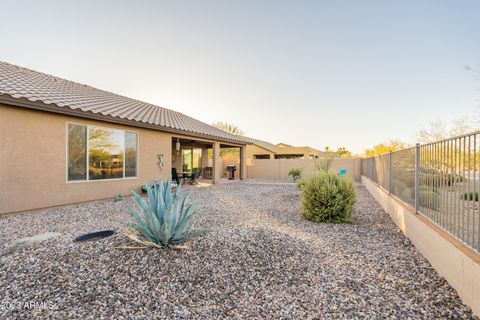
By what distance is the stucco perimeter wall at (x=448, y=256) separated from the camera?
223 cm

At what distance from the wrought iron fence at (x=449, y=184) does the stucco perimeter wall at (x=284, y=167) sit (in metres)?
14.4

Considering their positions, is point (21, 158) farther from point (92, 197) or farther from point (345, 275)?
point (345, 275)

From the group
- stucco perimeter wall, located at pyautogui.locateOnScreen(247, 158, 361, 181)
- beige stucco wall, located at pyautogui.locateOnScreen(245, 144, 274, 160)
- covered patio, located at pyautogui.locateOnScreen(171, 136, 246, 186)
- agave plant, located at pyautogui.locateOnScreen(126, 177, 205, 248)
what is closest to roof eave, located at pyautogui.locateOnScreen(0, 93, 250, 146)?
agave plant, located at pyautogui.locateOnScreen(126, 177, 205, 248)

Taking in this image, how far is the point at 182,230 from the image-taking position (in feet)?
11.1

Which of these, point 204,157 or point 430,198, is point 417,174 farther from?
point 204,157

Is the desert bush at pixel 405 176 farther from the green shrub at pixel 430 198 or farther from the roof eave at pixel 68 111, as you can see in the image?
the roof eave at pixel 68 111

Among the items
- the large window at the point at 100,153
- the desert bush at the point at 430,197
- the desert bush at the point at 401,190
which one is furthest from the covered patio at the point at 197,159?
the desert bush at the point at 430,197

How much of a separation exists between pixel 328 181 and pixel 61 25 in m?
11.6

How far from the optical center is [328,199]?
18.8 ft

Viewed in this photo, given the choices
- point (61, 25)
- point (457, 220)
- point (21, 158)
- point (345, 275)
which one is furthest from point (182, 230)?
point (61, 25)

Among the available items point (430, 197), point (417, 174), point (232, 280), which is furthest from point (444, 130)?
point (232, 280)

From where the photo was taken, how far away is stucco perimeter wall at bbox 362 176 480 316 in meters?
2.23

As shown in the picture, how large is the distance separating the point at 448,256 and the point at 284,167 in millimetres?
17252

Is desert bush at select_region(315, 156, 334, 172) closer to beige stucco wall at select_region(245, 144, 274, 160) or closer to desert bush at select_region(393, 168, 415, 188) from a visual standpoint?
desert bush at select_region(393, 168, 415, 188)
